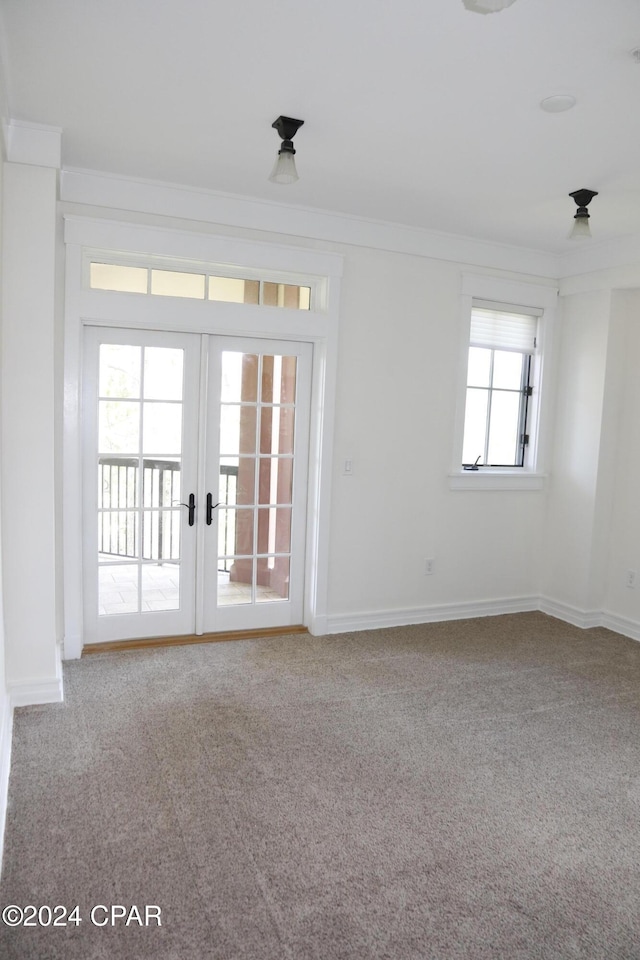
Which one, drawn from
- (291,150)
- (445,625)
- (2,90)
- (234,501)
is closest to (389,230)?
(291,150)

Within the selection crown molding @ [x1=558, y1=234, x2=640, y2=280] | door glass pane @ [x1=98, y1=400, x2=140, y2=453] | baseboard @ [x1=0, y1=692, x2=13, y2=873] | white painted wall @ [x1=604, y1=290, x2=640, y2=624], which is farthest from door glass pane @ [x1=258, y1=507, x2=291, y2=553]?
crown molding @ [x1=558, y1=234, x2=640, y2=280]

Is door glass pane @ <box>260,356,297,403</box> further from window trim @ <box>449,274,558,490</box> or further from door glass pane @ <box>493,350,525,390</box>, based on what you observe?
door glass pane @ <box>493,350,525,390</box>

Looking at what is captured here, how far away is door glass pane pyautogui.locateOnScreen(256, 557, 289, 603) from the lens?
4543mm

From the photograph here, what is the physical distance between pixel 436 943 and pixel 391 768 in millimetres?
941

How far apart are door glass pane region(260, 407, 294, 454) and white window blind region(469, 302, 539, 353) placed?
1569 mm

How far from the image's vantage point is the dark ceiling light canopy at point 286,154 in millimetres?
2891

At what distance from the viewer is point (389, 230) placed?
176 inches

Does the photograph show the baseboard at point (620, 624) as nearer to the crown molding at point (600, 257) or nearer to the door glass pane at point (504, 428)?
the door glass pane at point (504, 428)

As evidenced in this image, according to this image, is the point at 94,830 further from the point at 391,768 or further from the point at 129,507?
the point at 129,507

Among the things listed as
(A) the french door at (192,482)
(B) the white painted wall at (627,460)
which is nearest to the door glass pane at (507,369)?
(B) the white painted wall at (627,460)

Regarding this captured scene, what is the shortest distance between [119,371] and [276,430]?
1.08 m

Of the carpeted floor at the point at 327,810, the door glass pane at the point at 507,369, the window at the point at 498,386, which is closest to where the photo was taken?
the carpeted floor at the point at 327,810

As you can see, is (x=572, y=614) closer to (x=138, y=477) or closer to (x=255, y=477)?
(x=255, y=477)

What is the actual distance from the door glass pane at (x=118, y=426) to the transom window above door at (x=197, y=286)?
678 millimetres
